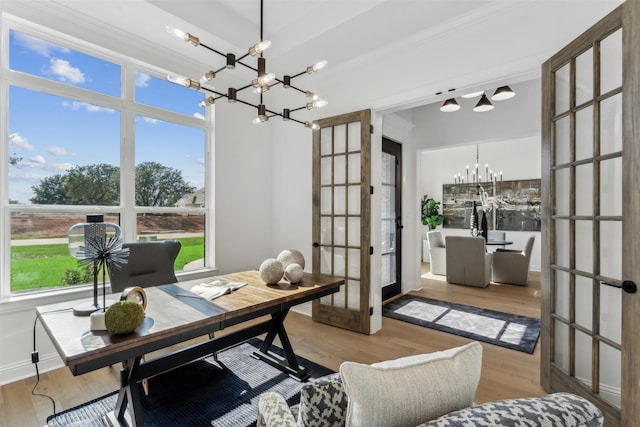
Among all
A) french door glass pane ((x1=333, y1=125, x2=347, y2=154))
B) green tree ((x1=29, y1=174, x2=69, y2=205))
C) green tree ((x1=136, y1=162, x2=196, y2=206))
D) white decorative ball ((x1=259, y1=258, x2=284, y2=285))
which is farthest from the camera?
french door glass pane ((x1=333, y1=125, x2=347, y2=154))

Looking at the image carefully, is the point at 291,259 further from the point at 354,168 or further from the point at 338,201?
the point at 354,168

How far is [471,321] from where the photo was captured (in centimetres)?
355

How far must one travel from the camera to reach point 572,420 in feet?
2.03

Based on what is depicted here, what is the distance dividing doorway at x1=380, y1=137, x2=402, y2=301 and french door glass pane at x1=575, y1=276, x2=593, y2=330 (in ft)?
8.28

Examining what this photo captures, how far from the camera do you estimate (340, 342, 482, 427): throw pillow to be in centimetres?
70

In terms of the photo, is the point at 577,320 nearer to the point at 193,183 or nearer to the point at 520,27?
the point at 520,27

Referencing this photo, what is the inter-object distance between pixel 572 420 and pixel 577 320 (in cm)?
175

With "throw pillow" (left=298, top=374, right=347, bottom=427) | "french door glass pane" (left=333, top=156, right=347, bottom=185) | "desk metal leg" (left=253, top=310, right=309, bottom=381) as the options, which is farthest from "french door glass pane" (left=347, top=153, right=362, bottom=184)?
"throw pillow" (left=298, top=374, right=347, bottom=427)

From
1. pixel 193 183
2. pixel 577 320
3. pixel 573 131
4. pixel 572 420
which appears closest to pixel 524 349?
pixel 577 320

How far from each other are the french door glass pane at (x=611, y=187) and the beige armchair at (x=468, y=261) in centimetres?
352

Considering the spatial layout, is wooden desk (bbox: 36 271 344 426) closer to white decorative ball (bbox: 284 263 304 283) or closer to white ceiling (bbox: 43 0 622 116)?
white decorative ball (bbox: 284 263 304 283)

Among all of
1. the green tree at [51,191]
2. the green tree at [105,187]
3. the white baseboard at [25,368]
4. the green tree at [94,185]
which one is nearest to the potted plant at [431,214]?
the green tree at [105,187]

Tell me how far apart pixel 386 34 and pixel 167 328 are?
291cm

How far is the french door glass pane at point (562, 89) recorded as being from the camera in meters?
2.01
